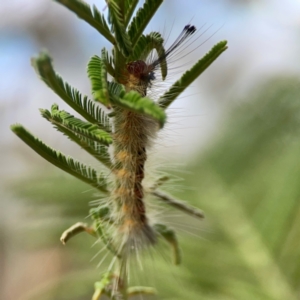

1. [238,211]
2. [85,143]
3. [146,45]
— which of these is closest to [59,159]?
[85,143]

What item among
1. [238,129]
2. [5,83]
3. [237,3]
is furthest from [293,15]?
[5,83]

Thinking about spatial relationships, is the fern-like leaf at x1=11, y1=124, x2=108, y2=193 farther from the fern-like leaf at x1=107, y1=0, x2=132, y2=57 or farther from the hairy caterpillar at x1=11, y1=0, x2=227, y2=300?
the fern-like leaf at x1=107, y1=0, x2=132, y2=57

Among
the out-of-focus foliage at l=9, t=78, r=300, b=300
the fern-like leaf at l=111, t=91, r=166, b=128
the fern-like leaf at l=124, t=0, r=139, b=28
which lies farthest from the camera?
the out-of-focus foliage at l=9, t=78, r=300, b=300

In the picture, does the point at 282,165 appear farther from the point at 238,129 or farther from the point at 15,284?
the point at 15,284

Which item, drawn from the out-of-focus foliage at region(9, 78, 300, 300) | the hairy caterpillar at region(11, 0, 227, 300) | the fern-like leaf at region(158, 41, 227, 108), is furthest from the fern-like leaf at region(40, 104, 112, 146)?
the out-of-focus foliage at region(9, 78, 300, 300)

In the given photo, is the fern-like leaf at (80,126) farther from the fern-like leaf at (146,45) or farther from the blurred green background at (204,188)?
the blurred green background at (204,188)

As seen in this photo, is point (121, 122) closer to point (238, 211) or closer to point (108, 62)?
point (108, 62)

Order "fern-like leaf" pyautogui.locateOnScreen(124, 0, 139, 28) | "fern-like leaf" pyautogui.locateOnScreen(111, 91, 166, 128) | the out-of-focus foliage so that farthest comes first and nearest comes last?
the out-of-focus foliage < "fern-like leaf" pyautogui.locateOnScreen(124, 0, 139, 28) < "fern-like leaf" pyautogui.locateOnScreen(111, 91, 166, 128)
